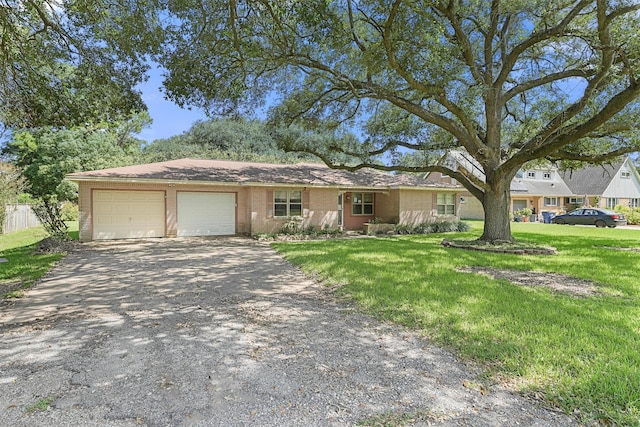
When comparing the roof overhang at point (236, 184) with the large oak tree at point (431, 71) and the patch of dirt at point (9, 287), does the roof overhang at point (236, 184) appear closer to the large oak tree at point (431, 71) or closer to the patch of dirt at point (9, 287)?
→ the large oak tree at point (431, 71)

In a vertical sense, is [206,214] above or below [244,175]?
below

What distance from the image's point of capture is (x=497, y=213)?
12750 millimetres

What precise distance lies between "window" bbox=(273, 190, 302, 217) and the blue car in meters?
21.0

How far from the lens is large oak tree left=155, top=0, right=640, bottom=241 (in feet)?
26.5

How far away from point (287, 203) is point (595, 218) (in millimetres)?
21735

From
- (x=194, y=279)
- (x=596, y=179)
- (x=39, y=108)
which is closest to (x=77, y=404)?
(x=194, y=279)

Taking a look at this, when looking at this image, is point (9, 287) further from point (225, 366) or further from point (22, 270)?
point (225, 366)

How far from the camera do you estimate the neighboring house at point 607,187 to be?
32.9 meters

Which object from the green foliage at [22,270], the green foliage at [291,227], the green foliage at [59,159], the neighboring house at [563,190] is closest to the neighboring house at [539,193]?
the neighboring house at [563,190]

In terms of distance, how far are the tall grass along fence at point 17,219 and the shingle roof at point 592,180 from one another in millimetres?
42385

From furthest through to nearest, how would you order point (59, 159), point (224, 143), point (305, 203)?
point (224, 143)
point (59, 159)
point (305, 203)

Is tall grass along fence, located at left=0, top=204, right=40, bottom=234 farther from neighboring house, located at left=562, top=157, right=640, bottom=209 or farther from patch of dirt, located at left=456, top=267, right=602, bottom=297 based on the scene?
neighboring house, located at left=562, top=157, right=640, bottom=209

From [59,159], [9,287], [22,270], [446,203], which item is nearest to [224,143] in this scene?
[59,159]

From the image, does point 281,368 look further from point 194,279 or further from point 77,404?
point 194,279
